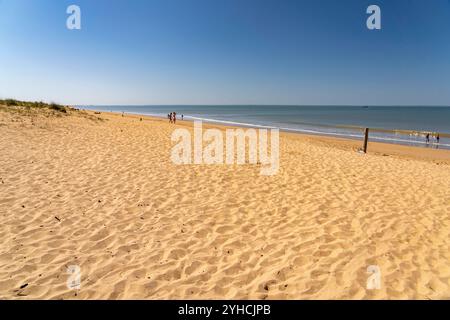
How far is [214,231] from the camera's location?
16.9 feet

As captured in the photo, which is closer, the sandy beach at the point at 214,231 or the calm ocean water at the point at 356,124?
the sandy beach at the point at 214,231

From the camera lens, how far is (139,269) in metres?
3.97

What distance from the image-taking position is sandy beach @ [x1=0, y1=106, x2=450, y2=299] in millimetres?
3713

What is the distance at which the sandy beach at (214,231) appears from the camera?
371cm

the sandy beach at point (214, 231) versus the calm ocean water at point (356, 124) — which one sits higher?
the calm ocean water at point (356, 124)

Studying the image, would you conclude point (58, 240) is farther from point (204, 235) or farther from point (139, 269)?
point (204, 235)

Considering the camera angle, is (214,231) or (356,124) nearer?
(214,231)

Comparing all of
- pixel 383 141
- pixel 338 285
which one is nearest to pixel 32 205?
pixel 338 285

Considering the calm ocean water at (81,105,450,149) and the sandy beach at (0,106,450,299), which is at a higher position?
the calm ocean water at (81,105,450,149)

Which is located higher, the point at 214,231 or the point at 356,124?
the point at 356,124

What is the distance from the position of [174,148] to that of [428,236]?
990 centimetres

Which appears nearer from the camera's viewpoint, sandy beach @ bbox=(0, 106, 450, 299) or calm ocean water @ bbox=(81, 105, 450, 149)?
sandy beach @ bbox=(0, 106, 450, 299)
